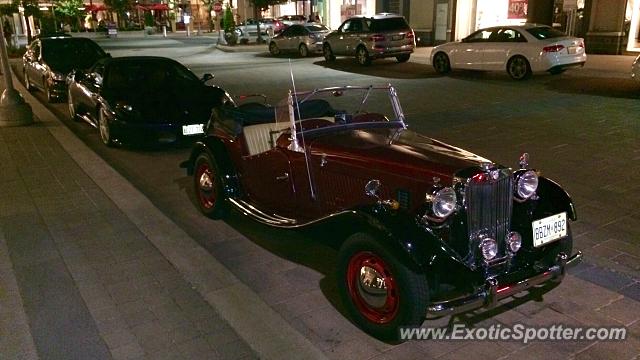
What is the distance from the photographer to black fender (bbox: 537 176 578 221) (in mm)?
3861

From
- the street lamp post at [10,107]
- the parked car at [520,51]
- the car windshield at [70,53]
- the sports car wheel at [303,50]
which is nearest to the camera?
the street lamp post at [10,107]

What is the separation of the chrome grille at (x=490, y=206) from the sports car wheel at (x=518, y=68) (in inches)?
472

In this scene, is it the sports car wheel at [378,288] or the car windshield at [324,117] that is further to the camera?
the car windshield at [324,117]

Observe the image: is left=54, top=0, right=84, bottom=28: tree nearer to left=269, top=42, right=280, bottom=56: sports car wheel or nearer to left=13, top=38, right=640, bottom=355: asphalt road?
left=269, top=42, right=280, bottom=56: sports car wheel

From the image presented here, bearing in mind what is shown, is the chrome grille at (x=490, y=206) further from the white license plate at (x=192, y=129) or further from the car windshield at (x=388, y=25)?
the car windshield at (x=388, y=25)

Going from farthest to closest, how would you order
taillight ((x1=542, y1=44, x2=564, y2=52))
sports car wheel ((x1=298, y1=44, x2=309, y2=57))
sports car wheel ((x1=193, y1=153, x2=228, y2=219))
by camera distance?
sports car wheel ((x1=298, y1=44, x2=309, y2=57)) < taillight ((x1=542, y1=44, x2=564, y2=52)) < sports car wheel ((x1=193, y1=153, x2=228, y2=219))

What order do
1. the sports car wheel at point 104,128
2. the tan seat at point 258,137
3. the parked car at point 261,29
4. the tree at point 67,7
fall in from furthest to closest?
the tree at point 67,7, the parked car at point 261,29, the sports car wheel at point 104,128, the tan seat at point 258,137

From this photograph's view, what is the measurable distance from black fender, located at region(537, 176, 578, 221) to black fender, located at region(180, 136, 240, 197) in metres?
2.78

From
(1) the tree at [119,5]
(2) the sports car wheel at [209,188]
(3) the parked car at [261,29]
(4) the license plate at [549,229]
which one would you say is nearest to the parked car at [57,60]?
(2) the sports car wheel at [209,188]

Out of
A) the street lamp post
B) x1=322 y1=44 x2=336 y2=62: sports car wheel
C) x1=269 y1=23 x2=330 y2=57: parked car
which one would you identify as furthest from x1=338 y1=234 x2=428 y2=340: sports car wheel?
x1=269 y1=23 x2=330 y2=57: parked car

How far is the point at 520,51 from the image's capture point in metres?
14.4

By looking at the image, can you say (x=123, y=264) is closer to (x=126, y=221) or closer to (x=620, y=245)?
(x=126, y=221)

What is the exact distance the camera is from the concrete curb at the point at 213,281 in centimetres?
348

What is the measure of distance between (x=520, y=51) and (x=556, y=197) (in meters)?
11.6
